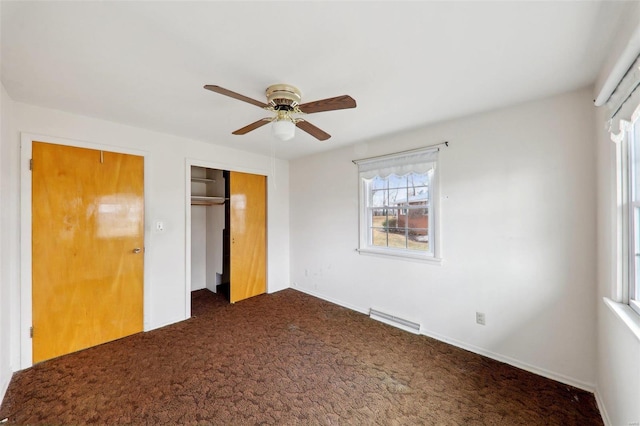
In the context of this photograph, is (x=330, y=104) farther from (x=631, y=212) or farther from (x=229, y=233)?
(x=229, y=233)

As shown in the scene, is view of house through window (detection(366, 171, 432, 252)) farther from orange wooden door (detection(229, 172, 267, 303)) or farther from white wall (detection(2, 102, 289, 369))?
white wall (detection(2, 102, 289, 369))

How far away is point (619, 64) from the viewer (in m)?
1.23

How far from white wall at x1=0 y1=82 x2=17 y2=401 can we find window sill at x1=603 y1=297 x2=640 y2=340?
410cm

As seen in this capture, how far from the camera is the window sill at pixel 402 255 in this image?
8.93 ft

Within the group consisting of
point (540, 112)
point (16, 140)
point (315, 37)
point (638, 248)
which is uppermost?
point (315, 37)

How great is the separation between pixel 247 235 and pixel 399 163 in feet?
8.38

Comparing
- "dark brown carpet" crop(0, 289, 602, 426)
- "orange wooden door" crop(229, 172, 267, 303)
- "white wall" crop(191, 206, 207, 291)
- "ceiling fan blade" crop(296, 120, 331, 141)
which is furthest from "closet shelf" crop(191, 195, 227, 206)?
"ceiling fan blade" crop(296, 120, 331, 141)

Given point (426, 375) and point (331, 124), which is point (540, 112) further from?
point (426, 375)

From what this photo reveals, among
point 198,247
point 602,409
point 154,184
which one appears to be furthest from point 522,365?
point 198,247

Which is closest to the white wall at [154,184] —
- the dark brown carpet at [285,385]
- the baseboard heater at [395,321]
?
the dark brown carpet at [285,385]

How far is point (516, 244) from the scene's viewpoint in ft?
7.22

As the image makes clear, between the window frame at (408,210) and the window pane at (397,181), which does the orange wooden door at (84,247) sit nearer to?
the window frame at (408,210)

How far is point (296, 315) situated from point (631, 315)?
9.67 ft

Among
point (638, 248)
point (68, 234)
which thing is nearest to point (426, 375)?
point (638, 248)
